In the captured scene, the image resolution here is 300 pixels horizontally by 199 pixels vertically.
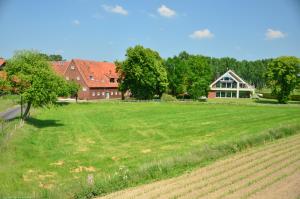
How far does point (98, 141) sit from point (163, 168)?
12.3m

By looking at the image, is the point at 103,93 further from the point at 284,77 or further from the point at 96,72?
the point at 284,77

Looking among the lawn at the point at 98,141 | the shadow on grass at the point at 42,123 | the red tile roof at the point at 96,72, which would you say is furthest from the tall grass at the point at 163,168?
the red tile roof at the point at 96,72

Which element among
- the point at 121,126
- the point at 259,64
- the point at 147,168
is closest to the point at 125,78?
the point at 121,126

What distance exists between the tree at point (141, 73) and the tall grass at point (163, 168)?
47.2 metres

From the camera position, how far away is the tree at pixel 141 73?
76.4 metres

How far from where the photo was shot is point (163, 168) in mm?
21812

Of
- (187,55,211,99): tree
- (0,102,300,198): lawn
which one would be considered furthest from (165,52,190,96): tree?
(0,102,300,198): lawn

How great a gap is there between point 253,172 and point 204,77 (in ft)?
211

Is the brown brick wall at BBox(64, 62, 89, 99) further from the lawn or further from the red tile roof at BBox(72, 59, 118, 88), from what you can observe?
the lawn

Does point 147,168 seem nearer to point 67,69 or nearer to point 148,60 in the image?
point 148,60

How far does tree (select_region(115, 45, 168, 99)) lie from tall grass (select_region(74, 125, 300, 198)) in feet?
155

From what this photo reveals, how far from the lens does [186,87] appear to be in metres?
84.6

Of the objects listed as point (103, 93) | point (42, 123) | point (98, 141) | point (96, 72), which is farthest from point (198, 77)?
point (98, 141)

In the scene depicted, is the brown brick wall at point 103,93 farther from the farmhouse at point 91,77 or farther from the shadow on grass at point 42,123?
the shadow on grass at point 42,123
